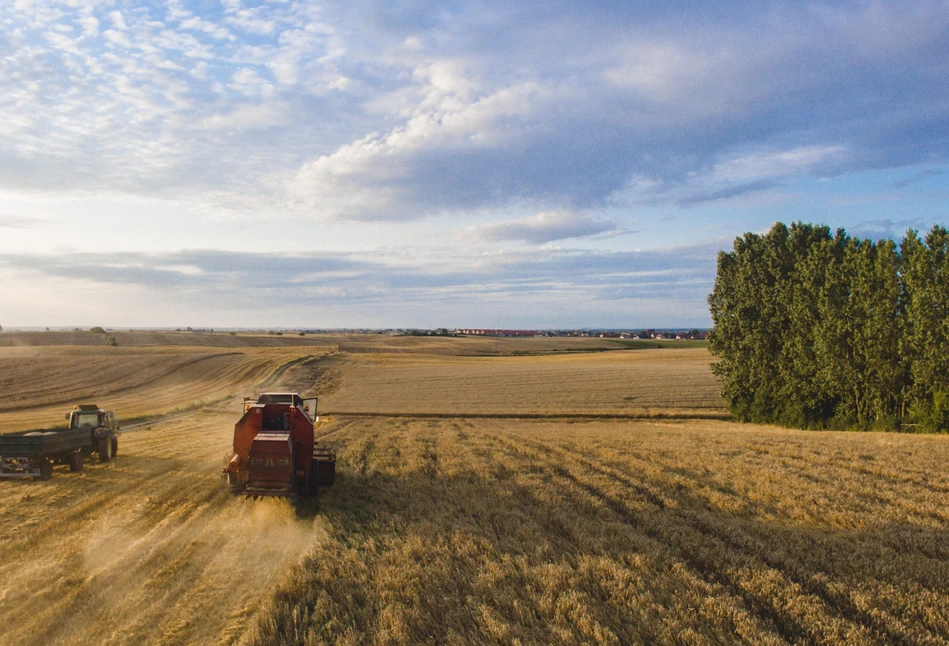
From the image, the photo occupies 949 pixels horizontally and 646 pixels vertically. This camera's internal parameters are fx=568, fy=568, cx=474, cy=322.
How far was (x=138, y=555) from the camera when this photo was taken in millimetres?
9078

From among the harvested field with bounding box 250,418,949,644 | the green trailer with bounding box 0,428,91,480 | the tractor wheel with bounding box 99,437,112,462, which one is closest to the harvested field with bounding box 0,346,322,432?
the tractor wheel with bounding box 99,437,112,462

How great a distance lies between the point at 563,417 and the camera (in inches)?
1400

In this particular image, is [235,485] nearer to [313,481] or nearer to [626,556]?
[313,481]

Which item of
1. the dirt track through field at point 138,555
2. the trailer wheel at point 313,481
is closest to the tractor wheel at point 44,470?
the dirt track through field at point 138,555

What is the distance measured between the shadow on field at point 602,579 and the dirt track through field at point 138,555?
87 cm

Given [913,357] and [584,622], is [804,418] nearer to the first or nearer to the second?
[913,357]

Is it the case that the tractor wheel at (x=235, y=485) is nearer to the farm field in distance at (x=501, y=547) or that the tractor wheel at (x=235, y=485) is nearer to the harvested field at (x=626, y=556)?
the farm field in distance at (x=501, y=547)

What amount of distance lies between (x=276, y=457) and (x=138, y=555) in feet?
10.4

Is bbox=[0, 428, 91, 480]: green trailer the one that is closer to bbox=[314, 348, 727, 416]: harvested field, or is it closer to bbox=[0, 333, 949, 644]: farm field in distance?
bbox=[0, 333, 949, 644]: farm field in distance

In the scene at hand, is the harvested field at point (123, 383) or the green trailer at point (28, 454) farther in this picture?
the harvested field at point (123, 383)

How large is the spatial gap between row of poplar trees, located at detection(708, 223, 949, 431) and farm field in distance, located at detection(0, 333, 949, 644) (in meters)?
9.41

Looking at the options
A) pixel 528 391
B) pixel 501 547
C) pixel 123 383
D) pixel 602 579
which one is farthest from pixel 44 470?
pixel 123 383

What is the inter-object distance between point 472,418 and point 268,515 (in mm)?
24349

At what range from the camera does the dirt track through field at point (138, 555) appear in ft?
22.3
